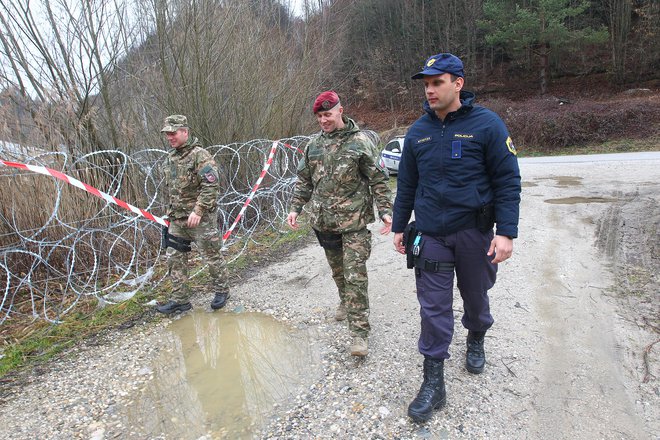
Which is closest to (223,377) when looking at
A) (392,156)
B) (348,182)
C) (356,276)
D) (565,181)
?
(356,276)

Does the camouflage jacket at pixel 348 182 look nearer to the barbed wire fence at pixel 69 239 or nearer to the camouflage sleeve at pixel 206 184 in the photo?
the camouflage sleeve at pixel 206 184

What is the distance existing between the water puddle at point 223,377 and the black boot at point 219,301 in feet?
0.68

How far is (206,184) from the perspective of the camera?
397 cm

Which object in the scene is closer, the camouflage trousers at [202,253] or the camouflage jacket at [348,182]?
the camouflage jacket at [348,182]

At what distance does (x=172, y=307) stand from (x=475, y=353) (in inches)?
114

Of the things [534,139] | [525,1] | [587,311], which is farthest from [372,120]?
[587,311]

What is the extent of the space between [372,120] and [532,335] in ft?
95.8

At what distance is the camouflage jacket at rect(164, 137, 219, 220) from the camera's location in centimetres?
398

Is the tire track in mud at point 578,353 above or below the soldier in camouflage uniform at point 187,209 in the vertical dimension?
below

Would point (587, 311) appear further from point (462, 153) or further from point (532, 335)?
point (462, 153)

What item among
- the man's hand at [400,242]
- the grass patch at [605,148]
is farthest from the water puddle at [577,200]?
the grass patch at [605,148]

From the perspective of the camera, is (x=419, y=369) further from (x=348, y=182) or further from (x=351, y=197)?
(x=348, y=182)

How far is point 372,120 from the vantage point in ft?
103

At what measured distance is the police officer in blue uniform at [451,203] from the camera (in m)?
2.38
